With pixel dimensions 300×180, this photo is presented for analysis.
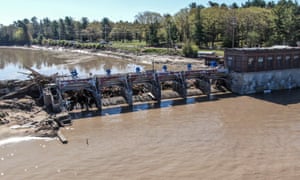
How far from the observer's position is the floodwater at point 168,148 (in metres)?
18.7

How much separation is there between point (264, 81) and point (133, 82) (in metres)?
18.0

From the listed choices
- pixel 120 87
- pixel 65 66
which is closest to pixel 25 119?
pixel 120 87

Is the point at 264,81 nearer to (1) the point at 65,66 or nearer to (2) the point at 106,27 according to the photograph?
(1) the point at 65,66

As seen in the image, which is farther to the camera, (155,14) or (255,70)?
(155,14)

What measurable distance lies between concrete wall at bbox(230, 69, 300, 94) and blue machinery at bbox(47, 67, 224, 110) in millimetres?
2360

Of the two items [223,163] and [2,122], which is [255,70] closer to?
[223,163]

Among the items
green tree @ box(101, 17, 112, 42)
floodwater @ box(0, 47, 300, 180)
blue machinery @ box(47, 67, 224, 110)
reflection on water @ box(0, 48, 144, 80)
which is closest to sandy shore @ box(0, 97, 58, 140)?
floodwater @ box(0, 47, 300, 180)

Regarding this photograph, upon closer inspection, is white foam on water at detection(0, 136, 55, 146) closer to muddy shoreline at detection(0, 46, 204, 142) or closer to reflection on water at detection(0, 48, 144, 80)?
muddy shoreline at detection(0, 46, 204, 142)

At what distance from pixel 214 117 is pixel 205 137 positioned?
5.85 meters

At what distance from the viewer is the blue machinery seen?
31202 millimetres

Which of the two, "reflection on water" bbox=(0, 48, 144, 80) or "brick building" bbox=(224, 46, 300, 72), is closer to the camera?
"brick building" bbox=(224, 46, 300, 72)

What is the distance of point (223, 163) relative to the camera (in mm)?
19797

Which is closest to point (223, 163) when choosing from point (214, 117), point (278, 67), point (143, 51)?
point (214, 117)

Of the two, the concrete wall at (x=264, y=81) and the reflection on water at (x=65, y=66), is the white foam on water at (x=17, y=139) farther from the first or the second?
the reflection on water at (x=65, y=66)
